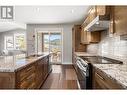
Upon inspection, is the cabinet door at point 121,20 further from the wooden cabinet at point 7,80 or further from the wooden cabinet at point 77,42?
the wooden cabinet at point 77,42

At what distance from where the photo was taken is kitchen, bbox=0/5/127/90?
7.30ft

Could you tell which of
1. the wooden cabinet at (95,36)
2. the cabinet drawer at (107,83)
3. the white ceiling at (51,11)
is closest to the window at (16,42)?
the white ceiling at (51,11)

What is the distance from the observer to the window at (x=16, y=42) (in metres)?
13.4

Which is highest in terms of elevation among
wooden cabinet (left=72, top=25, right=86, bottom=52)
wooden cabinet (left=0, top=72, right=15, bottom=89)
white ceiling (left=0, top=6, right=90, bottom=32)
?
white ceiling (left=0, top=6, right=90, bottom=32)

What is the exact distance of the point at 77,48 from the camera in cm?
842

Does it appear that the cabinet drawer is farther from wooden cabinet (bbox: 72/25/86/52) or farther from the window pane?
the window pane

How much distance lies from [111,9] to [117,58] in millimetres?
1022

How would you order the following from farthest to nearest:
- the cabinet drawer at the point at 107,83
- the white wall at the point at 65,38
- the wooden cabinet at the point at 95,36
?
the white wall at the point at 65,38 < the wooden cabinet at the point at 95,36 < the cabinet drawer at the point at 107,83

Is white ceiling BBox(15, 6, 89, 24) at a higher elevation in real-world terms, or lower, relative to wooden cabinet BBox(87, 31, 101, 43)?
higher

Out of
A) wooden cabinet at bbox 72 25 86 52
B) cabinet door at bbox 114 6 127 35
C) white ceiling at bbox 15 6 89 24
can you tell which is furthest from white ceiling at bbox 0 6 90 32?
cabinet door at bbox 114 6 127 35

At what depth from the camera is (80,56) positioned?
16.1 feet

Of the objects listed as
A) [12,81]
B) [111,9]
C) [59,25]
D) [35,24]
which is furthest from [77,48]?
[12,81]

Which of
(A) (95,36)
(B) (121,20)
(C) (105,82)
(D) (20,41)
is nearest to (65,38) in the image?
(D) (20,41)

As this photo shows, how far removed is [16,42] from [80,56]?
31.4ft
